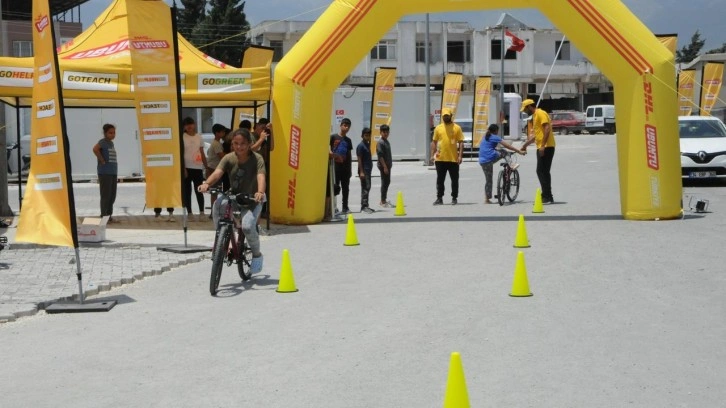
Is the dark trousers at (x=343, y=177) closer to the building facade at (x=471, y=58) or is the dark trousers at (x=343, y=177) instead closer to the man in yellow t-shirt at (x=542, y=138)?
the man in yellow t-shirt at (x=542, y=138)

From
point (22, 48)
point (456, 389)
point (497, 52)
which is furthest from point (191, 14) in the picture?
point (456, 389)

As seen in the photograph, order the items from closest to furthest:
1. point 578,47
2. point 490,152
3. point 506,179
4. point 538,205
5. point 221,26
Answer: point 578,47 → point 538,205 → point 506,179 → point 490,152 → point 221,26

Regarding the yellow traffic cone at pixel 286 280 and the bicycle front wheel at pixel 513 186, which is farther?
the bicycle front wheel at pixel 513 186

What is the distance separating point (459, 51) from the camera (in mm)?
79562

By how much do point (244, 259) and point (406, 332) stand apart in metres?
3.24

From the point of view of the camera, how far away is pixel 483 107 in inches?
1630

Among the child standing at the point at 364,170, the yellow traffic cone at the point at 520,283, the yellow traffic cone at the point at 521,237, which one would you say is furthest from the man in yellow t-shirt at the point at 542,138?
the yellow traffic cone at the point at 520,283

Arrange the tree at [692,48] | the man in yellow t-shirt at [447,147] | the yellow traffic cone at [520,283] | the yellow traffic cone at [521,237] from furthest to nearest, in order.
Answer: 1. the tree at [692,48]
2. the man in yellow t-shirt at [447,147]
3. the yellow traffic cone at [521,237]
4. the yellow traffic cone at [520,283]

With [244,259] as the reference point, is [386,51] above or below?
above

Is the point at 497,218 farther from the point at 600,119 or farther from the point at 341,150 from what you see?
the point at 600,119

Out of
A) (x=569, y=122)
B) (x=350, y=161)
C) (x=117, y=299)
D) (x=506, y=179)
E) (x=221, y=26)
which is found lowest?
(x=117, y=299)

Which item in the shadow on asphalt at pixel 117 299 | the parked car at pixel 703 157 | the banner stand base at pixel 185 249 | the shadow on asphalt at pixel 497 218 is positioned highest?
the parked car at pixel 703 157

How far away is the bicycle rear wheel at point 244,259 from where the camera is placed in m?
11.1

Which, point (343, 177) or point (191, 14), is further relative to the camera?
point (191, 14)
